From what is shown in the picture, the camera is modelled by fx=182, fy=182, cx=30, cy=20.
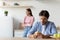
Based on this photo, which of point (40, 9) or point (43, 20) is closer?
point (43, 20)

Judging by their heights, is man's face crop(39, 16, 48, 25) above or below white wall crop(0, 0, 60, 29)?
below

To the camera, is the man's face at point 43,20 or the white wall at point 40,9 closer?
the man's face at point 43,20

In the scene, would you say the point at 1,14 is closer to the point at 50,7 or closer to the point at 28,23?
the point at 28,23

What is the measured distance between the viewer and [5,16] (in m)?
6.29

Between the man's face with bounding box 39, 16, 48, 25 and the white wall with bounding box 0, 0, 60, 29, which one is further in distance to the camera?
the white wall with bounding box 0, 0, 60, 29

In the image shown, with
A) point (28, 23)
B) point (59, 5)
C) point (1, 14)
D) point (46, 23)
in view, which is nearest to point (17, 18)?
point (1, 14)

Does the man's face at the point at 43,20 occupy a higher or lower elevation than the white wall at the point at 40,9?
lower

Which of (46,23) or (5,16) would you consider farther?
(5,16)

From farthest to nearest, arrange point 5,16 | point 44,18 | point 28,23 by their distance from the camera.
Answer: point 5,16 → point 28,23 → point 44,18

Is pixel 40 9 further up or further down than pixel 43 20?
further up

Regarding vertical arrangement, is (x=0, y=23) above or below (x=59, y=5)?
below

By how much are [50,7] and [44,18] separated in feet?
10.6

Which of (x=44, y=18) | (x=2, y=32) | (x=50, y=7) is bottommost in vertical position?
(x=2, y=32)

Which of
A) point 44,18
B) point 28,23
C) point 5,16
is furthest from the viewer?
point 5,16
